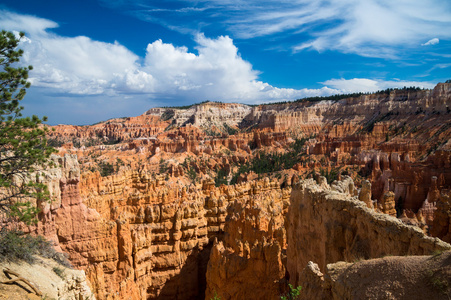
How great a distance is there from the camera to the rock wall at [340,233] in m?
6.87

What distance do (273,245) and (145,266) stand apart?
7080 millimetres

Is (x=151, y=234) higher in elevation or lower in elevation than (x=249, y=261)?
higher

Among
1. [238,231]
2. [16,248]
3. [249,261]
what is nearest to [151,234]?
[238,231]

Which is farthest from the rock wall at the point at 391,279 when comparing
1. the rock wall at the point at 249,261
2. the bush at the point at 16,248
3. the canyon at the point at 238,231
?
the bush at the point at 16,248

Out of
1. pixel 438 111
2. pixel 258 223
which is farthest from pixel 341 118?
pixel 258 223

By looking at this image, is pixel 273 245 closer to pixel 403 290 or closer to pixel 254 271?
pixel 254 271

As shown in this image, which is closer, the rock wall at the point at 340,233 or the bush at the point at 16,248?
the rock wall at the point at 340,233

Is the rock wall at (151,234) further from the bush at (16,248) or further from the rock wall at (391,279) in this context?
the rock wall at (391,279)

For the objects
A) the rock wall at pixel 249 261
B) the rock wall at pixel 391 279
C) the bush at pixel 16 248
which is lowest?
the rock wall at pixel 249 261

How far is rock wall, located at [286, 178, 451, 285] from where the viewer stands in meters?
6.87

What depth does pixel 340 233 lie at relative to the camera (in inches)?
367

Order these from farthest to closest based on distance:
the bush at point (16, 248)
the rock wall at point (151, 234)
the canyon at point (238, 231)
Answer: the rock wall at point (151, 234) → the bush at point (16, 248) → the canyon at point (238, 231)

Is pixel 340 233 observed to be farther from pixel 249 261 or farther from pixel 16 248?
pixel 16 248

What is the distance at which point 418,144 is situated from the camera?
5397 centimetres
